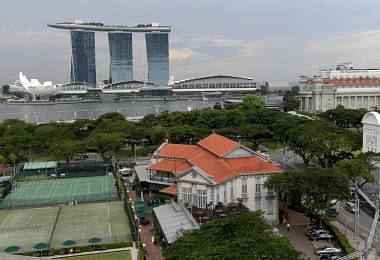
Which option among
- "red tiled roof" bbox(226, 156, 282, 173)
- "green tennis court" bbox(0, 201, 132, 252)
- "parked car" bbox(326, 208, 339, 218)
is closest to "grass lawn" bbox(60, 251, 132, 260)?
"green tennis court" bbox(0, 201, 132, 252)

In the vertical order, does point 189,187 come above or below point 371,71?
below

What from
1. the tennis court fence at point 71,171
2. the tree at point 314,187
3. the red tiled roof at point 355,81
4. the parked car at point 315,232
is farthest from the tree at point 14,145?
the red tiled roof at point 355,81

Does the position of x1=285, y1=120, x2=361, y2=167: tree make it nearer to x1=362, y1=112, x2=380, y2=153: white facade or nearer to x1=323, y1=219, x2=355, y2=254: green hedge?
x1=362, y1=112, x2=380, y2=153: white facade

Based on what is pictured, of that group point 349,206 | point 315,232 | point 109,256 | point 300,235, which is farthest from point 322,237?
point 109,256

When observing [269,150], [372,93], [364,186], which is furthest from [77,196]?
[372,93]

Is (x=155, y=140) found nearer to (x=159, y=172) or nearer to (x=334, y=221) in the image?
(x=159, y=172)
